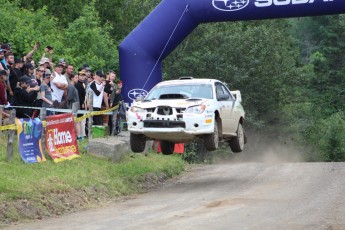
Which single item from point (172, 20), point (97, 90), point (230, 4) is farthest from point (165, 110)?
point (230, 4)

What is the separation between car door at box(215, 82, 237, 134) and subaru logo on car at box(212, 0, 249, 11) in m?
2.76

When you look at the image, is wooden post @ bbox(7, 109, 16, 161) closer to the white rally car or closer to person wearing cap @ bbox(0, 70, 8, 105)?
person wearing cap @ bbox(0, 70, 8, 105)

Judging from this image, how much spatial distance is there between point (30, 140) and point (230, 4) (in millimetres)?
7383

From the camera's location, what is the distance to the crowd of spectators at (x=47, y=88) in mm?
16547

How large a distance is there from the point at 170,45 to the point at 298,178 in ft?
17.8

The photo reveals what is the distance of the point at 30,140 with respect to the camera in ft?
51.4

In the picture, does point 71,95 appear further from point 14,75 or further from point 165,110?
point 165,110

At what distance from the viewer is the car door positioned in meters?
17.5

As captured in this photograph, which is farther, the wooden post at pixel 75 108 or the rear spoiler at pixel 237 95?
the rear spoiler at pixel 237 95

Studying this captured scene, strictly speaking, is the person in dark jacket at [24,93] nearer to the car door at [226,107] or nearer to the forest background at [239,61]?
the car door at [226,107]

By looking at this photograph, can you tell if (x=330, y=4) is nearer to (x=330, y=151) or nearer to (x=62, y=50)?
(x=62, y=50)

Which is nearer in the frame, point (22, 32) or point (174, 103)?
point (174, 103)

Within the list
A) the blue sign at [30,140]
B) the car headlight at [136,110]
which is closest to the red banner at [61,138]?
the blue sign at [30,140]

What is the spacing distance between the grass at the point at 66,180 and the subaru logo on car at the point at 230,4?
4.62 meters
